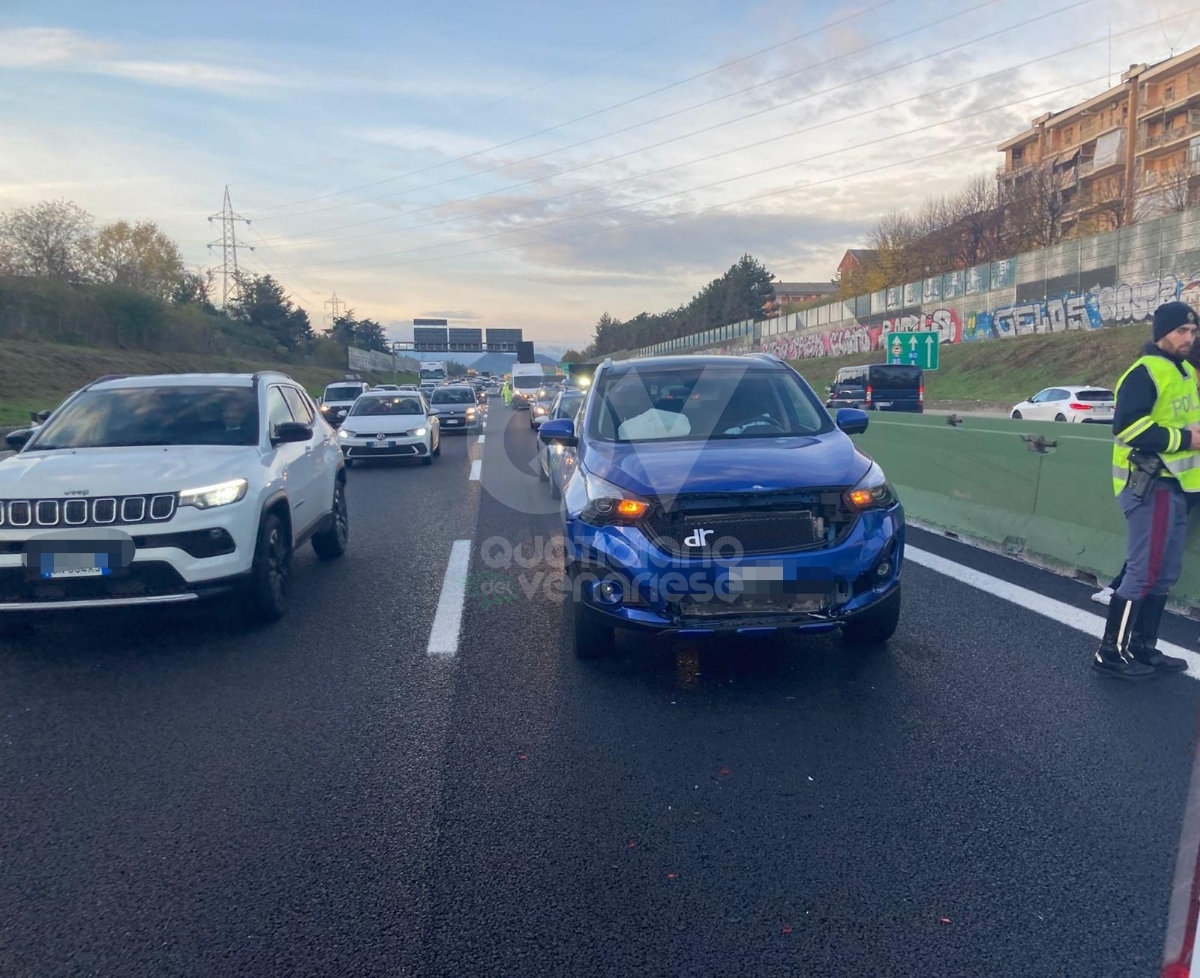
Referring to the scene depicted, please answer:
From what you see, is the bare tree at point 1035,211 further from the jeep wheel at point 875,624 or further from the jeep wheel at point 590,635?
the jeep wheel at point 590,635

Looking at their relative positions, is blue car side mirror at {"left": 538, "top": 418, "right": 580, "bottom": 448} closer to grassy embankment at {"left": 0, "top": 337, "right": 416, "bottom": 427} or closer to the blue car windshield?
the blue car windshield

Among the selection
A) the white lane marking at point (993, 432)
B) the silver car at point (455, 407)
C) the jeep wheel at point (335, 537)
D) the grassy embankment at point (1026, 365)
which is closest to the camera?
the white lane marking at point (993, 432)

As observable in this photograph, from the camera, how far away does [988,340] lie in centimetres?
4422

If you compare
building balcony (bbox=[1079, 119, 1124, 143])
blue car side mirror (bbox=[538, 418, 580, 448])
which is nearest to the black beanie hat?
blue car side mirror (bbox=[538, 418, 580, 448])

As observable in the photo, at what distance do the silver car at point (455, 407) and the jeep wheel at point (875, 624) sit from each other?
22451mm

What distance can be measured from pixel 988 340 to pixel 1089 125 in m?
39.2

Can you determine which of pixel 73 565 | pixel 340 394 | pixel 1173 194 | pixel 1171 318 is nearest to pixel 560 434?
pixel 73 565

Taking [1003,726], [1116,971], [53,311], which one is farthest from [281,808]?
[53,311]

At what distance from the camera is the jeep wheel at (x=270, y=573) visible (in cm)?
605

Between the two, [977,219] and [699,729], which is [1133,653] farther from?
[977,219]

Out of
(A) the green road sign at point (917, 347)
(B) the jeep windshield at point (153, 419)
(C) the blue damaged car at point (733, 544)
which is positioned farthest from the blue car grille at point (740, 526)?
(A) the green road sign at point (917, 347)

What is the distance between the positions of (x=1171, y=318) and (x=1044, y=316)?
1584 inches

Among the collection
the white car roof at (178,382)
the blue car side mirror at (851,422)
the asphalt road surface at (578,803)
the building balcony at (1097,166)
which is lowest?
the asphalt road surface at (578,803)

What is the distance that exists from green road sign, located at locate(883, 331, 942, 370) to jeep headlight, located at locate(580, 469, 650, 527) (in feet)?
84.2
